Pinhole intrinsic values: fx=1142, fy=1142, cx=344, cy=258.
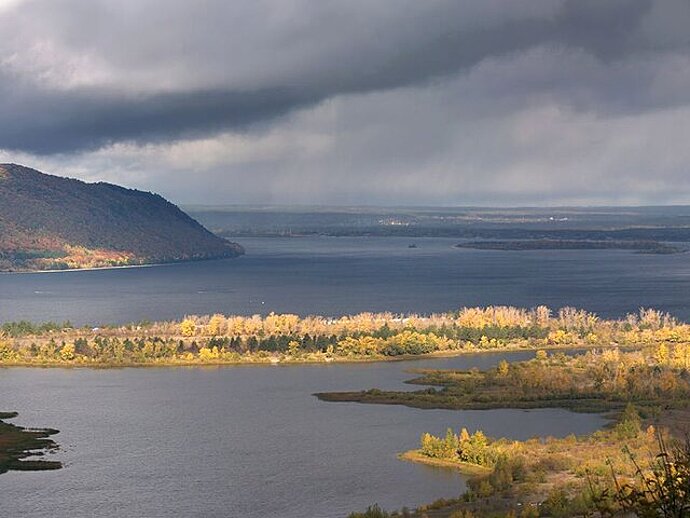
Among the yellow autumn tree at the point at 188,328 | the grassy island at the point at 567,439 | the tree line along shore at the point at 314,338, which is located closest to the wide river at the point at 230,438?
the grassy island at the point at 567,439

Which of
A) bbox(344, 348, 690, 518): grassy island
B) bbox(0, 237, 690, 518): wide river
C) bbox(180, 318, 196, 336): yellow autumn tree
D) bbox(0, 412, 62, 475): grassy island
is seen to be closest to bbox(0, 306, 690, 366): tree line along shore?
bbox(180, 318, 196, 336): yellow autumn tree

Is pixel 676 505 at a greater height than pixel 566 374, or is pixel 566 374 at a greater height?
pixel 676 505

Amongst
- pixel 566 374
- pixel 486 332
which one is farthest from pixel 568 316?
pixel 566 374

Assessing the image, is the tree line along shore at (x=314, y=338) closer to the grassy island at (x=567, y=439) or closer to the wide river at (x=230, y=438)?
the wide river at (x=230, y=438)

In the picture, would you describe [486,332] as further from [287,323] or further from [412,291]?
[412,291]

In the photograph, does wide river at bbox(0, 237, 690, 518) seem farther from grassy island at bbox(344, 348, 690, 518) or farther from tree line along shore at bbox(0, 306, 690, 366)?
tree line along shore at bbox(0, 306, 690, 366)

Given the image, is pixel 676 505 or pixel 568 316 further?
pixel 568 316
